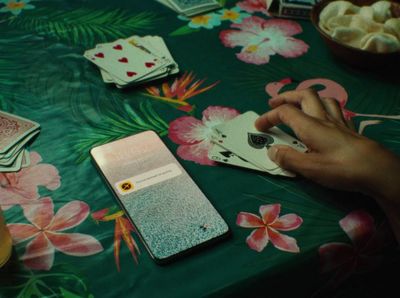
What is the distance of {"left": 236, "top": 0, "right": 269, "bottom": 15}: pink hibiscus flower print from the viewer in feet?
4.38

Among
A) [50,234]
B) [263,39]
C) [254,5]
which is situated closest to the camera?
[50,234]

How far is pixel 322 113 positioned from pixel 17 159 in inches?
22.1

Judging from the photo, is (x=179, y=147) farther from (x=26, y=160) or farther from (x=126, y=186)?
(x=26, y=160)

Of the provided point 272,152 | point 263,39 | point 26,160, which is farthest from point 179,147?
point 263,39

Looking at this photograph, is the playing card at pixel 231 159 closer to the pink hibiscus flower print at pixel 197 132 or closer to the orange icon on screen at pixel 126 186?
the pink hibiscus flower print at pixel 197 132

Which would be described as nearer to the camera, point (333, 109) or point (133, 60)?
point (333, 109)

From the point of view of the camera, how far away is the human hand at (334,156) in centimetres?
74

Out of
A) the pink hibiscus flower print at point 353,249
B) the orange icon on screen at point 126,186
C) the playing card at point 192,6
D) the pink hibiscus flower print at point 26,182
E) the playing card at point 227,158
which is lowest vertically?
the pink hibiscus flower print at point 353,249

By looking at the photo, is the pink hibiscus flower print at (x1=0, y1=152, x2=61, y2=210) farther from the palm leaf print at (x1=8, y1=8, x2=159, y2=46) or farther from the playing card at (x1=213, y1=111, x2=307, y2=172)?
the palm leaf print at (x1=8, y1=8, x2=159, y2=46)

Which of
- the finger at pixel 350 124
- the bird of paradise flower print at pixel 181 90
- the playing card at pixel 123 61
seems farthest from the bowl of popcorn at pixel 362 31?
the playing card at pixel 123 61

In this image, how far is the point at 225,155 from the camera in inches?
33.8

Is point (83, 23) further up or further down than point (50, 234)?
further up

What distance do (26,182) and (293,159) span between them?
455 mm

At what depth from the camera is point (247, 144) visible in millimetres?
878
